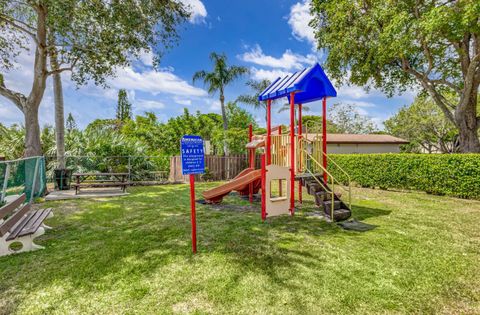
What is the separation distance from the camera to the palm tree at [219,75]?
70.8 feet

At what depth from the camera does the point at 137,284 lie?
322 cm

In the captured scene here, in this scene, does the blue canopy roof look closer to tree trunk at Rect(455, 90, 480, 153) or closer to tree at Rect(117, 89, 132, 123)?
tree trunk at Rect(455, 90, 480, 153)

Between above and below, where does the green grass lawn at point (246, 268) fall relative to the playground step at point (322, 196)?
below

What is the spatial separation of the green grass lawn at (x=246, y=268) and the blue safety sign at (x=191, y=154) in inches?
55.1

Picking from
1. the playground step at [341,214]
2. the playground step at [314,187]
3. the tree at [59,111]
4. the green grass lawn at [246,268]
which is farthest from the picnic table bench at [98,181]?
the playground step at [341,214]

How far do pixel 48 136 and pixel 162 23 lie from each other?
32.3 ft

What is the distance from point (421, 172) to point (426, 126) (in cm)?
2063

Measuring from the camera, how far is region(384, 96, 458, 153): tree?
25.3 metres

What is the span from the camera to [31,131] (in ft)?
31.7

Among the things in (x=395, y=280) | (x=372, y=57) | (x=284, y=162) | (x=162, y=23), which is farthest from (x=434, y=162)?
(x=162, y=23)

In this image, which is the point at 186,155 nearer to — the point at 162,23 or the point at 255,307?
the point at 255,307

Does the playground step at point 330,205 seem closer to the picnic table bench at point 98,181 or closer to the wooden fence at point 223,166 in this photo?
the picnic table bench at point 98,181

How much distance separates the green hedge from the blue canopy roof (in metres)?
5.93

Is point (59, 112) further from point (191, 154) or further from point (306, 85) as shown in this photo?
point (306, 85)
